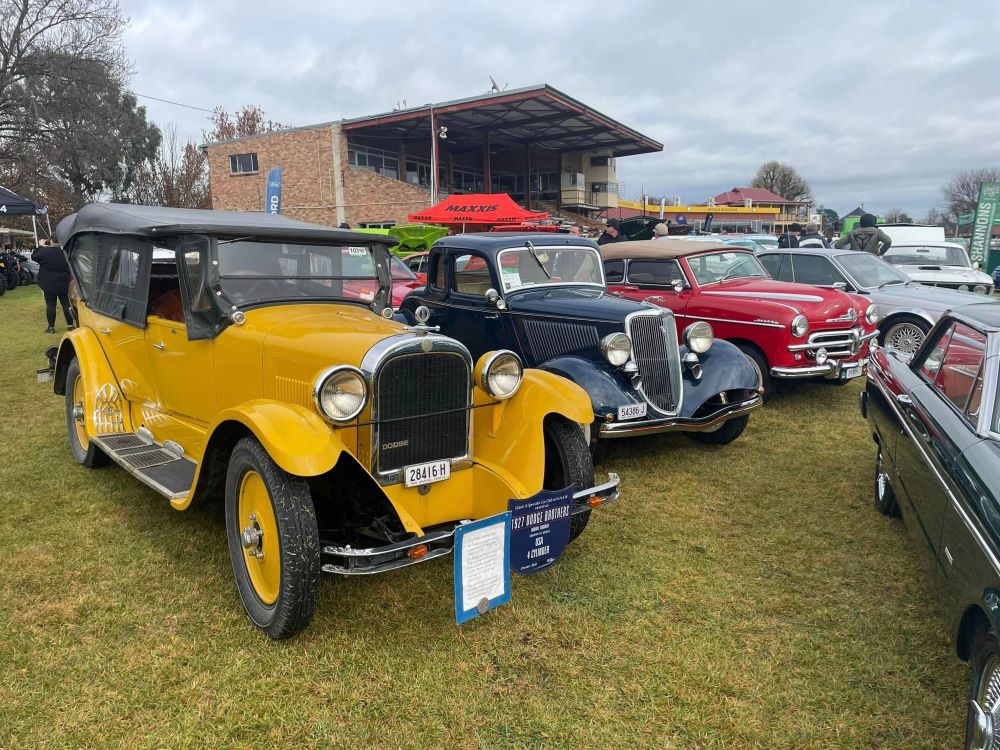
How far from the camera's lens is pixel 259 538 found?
9.68 feet

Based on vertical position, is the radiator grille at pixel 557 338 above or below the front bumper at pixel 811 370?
Result: above

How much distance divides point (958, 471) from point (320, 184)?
102ft

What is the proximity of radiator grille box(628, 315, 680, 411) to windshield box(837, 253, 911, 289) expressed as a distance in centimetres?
A: 517

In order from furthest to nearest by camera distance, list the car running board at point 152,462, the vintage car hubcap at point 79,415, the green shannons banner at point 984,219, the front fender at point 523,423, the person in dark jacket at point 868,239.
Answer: the green shannons banner at point 984,219 < the person in dark jacket at point 868,239 < the vintage car hubcap at point 79,415 < the car running board at point 152,462 < the front fender at point 523,423

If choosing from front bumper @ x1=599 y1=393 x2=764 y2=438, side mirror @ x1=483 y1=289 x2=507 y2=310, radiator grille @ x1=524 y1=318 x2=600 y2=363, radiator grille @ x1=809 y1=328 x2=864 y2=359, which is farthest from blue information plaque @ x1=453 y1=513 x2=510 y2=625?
radiator grille @ x1=809 y1=328 x2=864 y2=359

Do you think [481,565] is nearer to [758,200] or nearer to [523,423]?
[523,423]

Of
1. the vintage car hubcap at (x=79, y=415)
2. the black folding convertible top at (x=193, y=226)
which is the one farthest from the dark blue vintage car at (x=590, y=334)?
the vintage car hubcap at (x=79, y=415)

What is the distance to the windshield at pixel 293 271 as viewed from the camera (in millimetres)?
3691

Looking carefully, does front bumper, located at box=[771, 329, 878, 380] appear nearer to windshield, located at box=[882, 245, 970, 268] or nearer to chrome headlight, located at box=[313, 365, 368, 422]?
chrome headlight, located at box=[313, 365, 368, 422]

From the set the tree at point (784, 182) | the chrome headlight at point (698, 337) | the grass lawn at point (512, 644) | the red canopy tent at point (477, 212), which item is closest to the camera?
the grass lawn at point (512, 644)

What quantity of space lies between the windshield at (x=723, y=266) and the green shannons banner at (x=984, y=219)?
1429cm

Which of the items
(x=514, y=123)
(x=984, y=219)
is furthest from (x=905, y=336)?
(x=514, y=123)

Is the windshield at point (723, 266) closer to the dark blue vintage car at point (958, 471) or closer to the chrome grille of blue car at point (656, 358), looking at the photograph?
the chrome grille of blue car at point (656, 358)

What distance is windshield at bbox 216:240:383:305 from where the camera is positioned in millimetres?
3691
